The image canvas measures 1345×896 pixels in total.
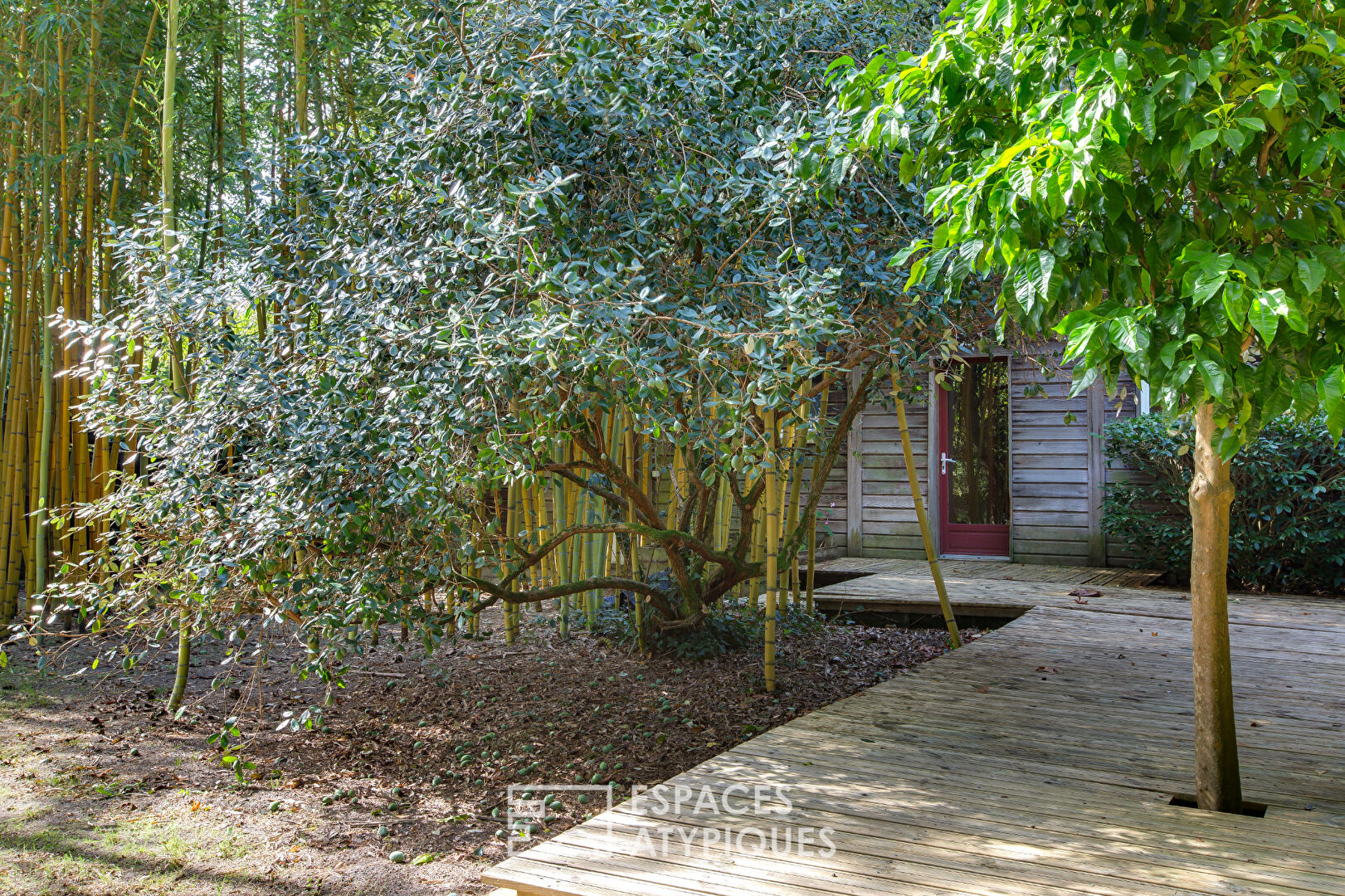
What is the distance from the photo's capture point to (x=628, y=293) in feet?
8.18

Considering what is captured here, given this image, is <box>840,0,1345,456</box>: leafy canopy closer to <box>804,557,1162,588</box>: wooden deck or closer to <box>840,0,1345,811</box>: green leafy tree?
<box>840,0,1345,811</box>: green leafy tree

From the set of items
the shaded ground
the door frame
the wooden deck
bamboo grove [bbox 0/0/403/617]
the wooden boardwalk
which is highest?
bamboo grove [bbox 0/0/403/617]

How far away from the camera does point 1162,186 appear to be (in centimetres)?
186

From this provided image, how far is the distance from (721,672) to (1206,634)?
6.96 feet

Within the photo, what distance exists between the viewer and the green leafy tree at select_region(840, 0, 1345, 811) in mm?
1602

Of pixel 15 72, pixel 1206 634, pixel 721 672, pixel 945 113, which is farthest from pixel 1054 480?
pixel 15 72

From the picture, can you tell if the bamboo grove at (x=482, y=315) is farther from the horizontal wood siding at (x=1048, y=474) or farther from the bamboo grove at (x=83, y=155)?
the horizontal wood siding at (x=1048, y=474)

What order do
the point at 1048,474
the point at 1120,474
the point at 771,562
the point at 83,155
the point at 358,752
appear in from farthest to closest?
1. the point at 1048,474
2. the point at 1120,474
3. the point at 83,155
4. the point at 771,562
5. the point at 358,752

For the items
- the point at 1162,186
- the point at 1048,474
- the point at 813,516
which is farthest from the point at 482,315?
the point at 1048,474

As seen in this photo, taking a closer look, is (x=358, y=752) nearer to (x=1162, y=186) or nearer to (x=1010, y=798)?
(x=1010, y=798)

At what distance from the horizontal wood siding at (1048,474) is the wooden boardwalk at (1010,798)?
3.17 metres

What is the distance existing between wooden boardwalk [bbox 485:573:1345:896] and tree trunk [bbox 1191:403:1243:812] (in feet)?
0.30

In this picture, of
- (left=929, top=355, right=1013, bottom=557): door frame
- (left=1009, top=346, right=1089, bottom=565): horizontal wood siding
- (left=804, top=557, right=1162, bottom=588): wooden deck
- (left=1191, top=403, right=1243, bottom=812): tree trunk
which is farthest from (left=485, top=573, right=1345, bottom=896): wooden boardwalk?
(left=929, top=355, right=1013, bottom=557): door frame

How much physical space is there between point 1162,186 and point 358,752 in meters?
3.05
